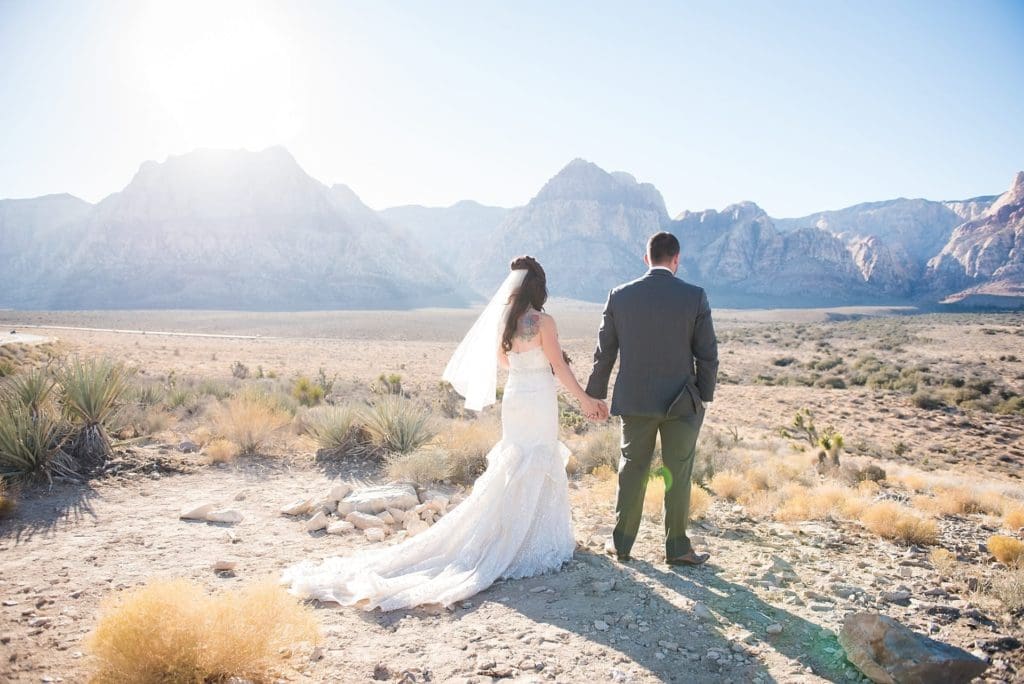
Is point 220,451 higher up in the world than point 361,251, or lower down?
lower down

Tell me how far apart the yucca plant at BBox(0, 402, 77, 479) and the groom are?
6.40m

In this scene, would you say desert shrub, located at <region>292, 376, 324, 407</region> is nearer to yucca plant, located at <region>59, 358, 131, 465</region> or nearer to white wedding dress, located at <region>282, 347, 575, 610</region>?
yucca plant, located at <region>59, 358, 131, 465</region>

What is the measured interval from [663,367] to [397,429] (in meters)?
5.20

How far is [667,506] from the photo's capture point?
4.38m

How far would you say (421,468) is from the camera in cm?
720

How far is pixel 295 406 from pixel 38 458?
208 inches

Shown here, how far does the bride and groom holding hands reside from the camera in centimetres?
415

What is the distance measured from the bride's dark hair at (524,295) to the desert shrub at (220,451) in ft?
17.5

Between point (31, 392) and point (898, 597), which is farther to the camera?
point (31, 392)

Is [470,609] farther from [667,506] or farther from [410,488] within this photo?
[410,488]

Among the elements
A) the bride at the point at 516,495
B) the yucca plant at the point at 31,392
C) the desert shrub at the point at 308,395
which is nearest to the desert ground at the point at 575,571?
the bride at the point at 516,495

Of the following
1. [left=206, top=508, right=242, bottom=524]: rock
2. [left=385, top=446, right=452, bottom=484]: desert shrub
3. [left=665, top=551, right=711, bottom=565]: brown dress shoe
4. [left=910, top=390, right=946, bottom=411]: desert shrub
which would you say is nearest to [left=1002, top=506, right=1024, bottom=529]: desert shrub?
[left=665, top=551, right=711, bottom=565]: brown dress shoe

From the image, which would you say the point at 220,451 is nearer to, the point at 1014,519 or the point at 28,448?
the point at 28,448

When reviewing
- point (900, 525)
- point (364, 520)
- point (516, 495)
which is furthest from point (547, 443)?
point (900, 525)
